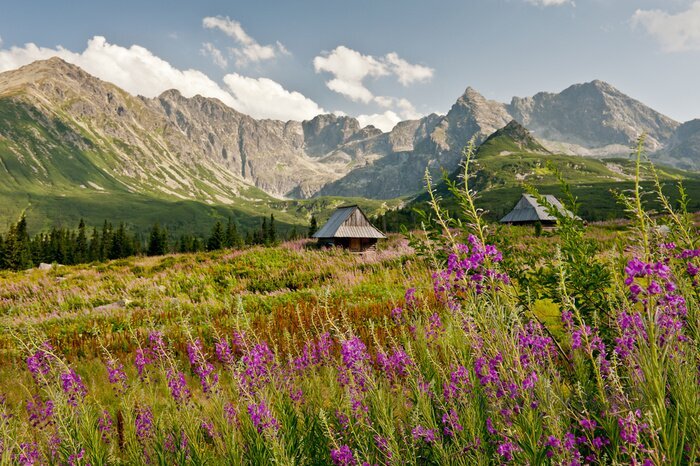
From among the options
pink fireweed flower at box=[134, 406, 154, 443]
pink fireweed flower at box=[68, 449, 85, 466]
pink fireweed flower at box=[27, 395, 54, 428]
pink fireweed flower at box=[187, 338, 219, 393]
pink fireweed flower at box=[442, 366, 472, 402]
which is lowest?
pink fireweed flower at box=[27, 395, 54, 428]

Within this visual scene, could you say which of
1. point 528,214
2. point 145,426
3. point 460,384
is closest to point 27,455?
point 145,426

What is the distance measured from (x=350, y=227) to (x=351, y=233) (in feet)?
2.60

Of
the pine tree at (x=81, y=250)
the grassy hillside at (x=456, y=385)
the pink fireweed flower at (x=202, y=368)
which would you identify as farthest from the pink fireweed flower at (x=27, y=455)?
the pine tree at (x=81, y=250)

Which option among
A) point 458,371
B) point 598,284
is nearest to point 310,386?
point 458,371

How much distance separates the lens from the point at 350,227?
30.7 m

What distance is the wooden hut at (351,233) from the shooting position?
3000 centimetres

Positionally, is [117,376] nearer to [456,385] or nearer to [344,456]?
[344,456]

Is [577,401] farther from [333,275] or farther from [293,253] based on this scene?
[293,253]

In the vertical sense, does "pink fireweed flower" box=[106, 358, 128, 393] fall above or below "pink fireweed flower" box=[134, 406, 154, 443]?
above

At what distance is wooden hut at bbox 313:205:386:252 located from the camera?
3000 centimetres

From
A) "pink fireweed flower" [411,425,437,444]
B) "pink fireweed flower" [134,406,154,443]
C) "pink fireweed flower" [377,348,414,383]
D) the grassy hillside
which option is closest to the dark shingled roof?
the grassy hillside

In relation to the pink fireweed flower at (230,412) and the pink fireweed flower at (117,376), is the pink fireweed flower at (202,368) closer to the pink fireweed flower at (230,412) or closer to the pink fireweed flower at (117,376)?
the pink fireweed flower at (230,412)

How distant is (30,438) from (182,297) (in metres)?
11.2

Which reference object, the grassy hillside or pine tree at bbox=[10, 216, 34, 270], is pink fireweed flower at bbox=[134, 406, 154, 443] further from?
pine tree at bbox=[10, 216, 34, 270]
